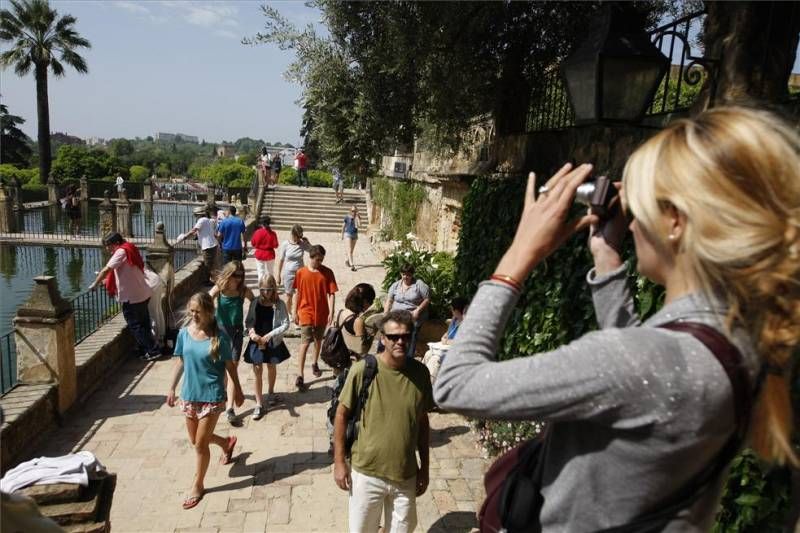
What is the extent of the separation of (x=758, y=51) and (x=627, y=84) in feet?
3.06

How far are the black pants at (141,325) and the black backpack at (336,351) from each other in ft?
11.1

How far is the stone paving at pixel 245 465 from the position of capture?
4.28m

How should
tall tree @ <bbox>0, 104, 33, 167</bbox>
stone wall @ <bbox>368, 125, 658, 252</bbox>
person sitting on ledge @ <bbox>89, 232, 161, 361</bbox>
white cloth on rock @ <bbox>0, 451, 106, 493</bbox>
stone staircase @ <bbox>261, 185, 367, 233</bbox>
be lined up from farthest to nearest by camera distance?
tall tree @ <bbox>0, 104, 33, 167</bbox>, stone staircase @ <bbox>261, 185, 367, 233</bbox>, person sitting on ledge @ <bbox>89, 232, 161, 361</bbox>, stone wall @ <bbox>368, 125, 658, 252</bbox>, white cloth on rock @ <bbox>0, 451, 106, 493</bbox>

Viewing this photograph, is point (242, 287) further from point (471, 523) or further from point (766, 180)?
point (766, 180)

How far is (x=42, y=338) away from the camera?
17.8 feet

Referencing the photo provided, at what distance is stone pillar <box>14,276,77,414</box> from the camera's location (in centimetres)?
544

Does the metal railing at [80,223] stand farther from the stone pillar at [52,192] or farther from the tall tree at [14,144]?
the tall tree at [14,144]

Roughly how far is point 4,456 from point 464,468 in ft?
13.2

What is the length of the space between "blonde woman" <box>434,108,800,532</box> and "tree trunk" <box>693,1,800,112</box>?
8.49 feet

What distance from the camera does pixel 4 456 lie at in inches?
176

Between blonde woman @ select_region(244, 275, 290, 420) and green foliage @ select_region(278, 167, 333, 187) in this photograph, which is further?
green foliage @ select_region(278, 167, 333, 187)

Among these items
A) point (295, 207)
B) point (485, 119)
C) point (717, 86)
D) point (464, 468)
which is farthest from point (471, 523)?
point (295, 207)

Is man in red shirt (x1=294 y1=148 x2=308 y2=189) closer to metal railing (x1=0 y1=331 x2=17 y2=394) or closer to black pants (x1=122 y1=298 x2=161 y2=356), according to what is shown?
metal railing (x1=0 y1=331 x2=17 y2=394)

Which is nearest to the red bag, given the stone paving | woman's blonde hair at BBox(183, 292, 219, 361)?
the stone paving
